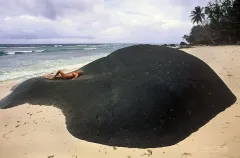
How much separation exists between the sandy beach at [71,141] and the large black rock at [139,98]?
157 mm

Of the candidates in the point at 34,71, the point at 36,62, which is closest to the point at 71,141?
the point at 34,71

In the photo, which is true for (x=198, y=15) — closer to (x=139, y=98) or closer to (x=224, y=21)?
(x=224, y=21)

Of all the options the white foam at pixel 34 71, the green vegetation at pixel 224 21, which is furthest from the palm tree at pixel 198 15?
the white foam at pixel 34 71

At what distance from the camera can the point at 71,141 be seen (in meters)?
4.39

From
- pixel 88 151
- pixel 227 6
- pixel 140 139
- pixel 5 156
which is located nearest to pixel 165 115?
pixel 140 139

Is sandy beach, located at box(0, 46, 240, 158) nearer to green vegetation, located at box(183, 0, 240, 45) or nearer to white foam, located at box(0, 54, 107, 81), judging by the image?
white foam, located at box(0, 54, 107, 81)

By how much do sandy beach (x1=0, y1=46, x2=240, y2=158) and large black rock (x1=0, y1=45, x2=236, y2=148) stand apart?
157mm

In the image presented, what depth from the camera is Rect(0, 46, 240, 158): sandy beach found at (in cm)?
397

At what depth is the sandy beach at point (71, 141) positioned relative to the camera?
156 inches

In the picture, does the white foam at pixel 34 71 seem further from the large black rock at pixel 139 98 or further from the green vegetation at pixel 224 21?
the green vegetation at pixel 224 21

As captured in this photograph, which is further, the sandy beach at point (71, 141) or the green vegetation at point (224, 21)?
the green vegetation at point (224, 21)

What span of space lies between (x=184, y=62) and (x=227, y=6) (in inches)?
1203

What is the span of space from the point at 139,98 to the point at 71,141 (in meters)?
1.58

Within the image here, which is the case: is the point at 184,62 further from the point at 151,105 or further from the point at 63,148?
the point at 63,148
